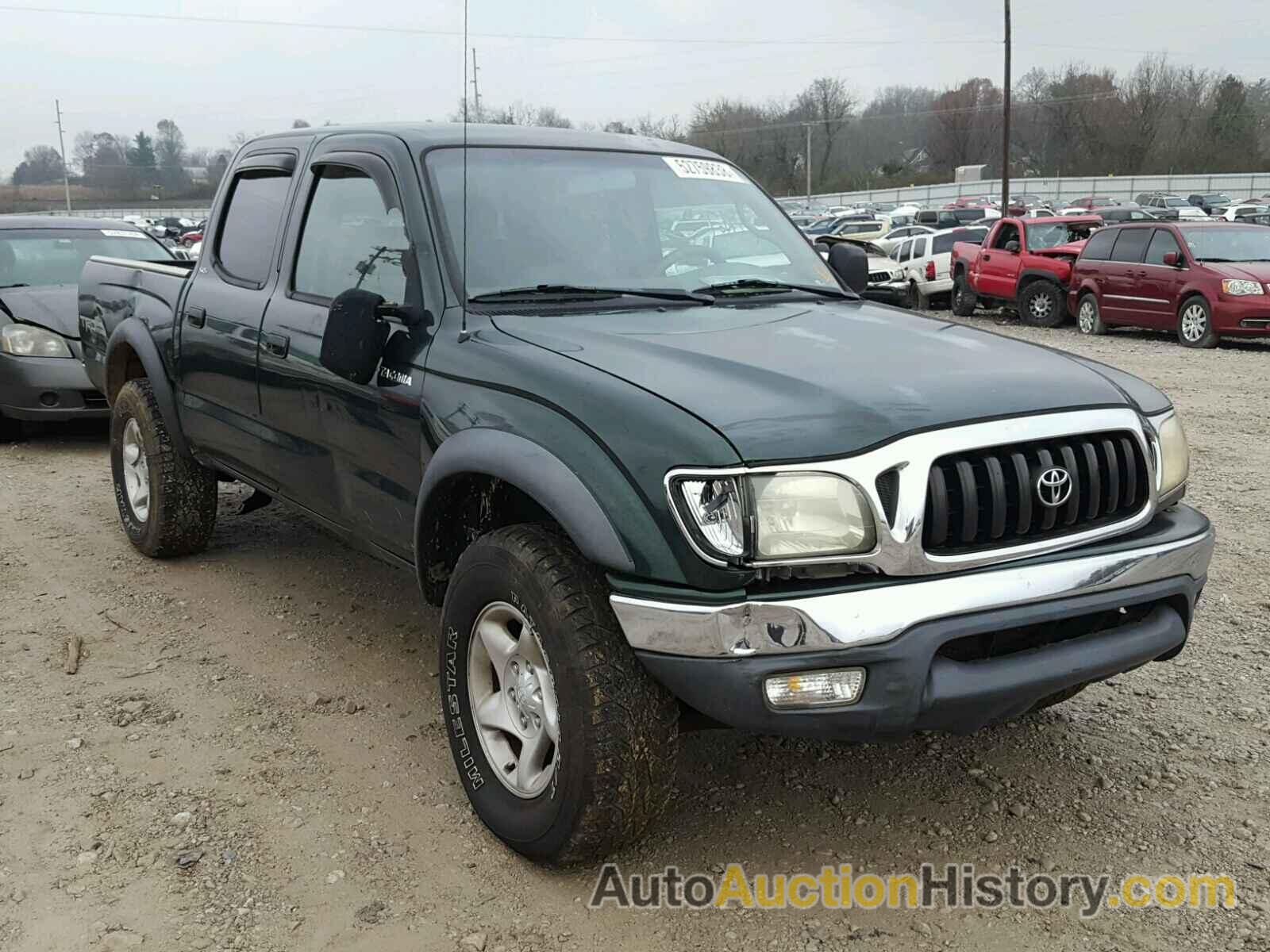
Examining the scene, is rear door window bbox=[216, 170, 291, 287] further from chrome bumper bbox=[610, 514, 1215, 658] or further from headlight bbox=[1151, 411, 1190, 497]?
headlight bbox=[1151, 411, 1190, 497]

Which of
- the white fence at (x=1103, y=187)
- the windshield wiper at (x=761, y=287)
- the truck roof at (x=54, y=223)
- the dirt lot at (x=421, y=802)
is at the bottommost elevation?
the dirt lot at (x=421, y=802)

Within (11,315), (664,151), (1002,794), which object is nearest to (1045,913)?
(1002,794)

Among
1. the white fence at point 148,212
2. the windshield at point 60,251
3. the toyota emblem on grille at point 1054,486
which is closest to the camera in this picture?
the toyota emblem on grille at point 1054,486

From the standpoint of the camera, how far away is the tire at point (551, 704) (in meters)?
2.65

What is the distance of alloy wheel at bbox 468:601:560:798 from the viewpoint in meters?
2.88

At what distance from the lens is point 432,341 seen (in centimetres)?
334

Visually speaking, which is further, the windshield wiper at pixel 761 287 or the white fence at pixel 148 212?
the white fence at pixel 148 212

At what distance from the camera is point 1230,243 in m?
14.7

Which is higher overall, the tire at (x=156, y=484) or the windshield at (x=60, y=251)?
the windshield at (x=60, y=251)

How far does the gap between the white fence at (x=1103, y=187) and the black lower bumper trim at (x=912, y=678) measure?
68.1m

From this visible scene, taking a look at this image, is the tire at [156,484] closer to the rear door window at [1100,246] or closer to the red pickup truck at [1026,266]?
the rear door window at [1100,246]

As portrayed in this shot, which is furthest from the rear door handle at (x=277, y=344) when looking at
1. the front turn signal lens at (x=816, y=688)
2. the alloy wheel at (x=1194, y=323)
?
the alloy wheel at (x=1194, y=323)

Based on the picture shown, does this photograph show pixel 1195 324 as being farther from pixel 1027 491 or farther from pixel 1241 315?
pixel 1027 491

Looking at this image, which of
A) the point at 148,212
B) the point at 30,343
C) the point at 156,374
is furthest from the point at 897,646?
the point at 148,212
